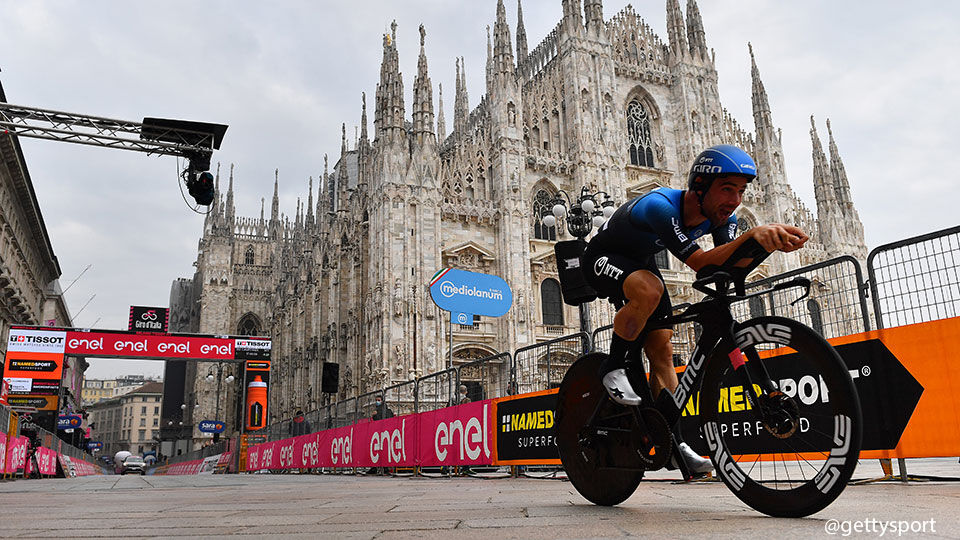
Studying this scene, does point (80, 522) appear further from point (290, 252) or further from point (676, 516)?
point (290, 252)

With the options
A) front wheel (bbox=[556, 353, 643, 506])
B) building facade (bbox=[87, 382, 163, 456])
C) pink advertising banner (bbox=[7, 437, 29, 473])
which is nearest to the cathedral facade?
pink advertising banner (bbox=[7, 437, 29, 473])

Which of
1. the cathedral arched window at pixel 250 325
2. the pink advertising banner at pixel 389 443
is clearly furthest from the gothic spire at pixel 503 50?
the cathedral arched window at pixel 250 325

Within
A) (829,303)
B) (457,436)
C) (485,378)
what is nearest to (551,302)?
(485,378)

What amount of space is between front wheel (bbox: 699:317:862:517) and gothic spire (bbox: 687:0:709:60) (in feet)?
116

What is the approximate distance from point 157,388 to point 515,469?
4141 inches

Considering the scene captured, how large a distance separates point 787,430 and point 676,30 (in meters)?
35.7

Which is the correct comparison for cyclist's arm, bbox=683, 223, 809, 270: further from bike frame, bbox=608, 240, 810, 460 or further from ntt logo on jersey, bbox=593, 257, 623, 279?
ntt logo on jersey, bbox=593, 257, 623, 279

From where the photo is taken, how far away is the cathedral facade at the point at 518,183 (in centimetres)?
2598

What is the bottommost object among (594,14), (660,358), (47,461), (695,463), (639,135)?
(47,461)

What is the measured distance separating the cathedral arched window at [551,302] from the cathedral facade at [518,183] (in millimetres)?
46

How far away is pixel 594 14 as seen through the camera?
105 ft

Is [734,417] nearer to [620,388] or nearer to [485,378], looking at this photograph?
[620,388]

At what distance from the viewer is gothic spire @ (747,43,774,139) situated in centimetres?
3434

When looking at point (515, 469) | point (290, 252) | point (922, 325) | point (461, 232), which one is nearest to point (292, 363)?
point (290, 252)
